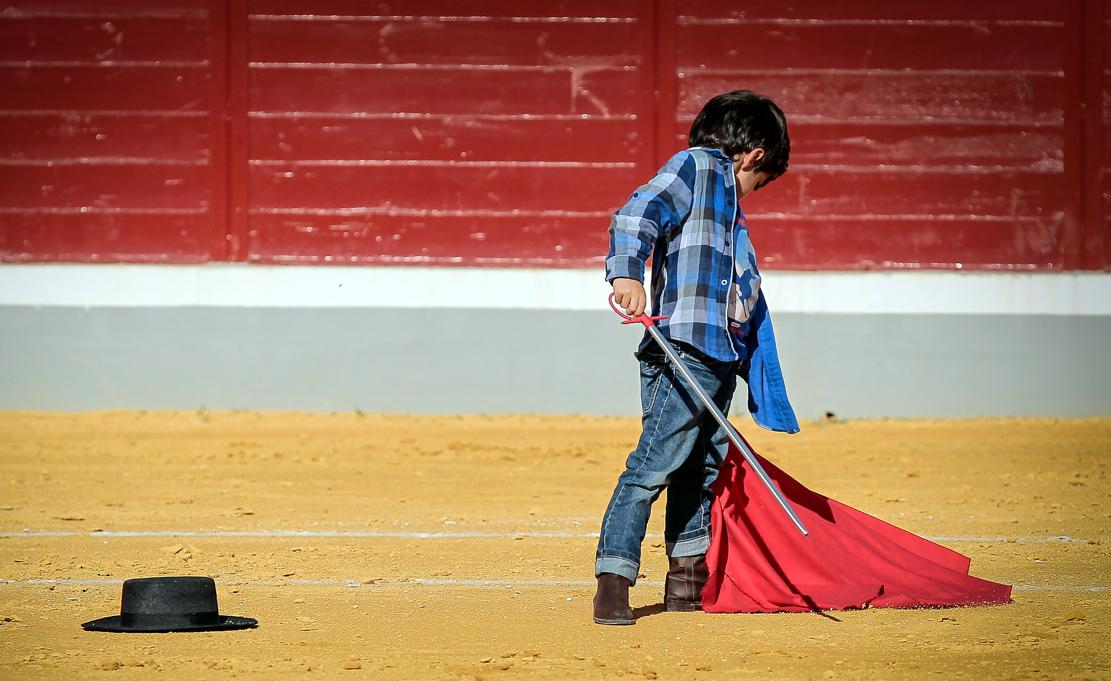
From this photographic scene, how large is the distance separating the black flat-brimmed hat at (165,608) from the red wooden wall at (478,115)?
20.3 feet

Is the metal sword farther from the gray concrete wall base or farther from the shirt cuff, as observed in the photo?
the gray concrete wall base

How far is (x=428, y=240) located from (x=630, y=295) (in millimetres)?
6282

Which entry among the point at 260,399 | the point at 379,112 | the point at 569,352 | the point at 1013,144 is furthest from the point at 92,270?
the point at 1013,144

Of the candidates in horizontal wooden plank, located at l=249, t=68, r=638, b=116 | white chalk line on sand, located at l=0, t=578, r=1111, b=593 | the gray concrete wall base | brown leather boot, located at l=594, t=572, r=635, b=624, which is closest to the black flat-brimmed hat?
white chalk line on sand, located at l=0, t=578, r=1111, b=593

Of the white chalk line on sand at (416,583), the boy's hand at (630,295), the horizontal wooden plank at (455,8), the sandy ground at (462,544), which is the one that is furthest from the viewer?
the horizontal wooden plank at (455,8)

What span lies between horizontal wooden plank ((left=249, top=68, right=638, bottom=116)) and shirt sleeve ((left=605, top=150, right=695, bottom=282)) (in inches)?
239

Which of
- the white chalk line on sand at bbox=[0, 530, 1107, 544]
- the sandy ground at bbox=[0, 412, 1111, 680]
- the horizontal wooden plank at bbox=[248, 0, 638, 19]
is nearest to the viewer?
the sandy ground at bbox=[0, 412, 1111, 680]

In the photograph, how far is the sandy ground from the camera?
13.1 feet

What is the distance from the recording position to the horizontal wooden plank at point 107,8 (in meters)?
10.4

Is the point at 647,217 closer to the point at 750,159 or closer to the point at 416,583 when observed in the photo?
the point at 750,159

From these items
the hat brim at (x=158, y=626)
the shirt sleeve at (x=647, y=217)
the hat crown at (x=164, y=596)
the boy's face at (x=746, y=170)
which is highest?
the boy's face at (x=746, y=170)

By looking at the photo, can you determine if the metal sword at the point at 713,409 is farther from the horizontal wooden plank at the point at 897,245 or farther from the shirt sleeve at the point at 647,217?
the horizontal wooden plank at the point at 897,245

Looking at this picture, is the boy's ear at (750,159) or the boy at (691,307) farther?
the boy's ear at (750,159)

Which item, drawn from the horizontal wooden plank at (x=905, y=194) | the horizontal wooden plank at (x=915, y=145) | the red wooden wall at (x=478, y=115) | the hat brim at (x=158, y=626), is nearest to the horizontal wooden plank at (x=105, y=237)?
the red wooden wall at (x=478, y=115)
